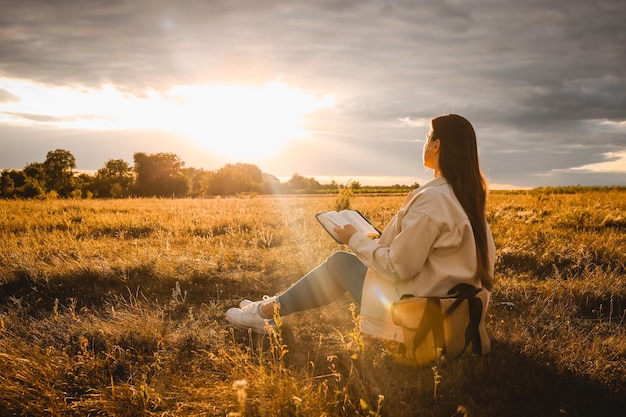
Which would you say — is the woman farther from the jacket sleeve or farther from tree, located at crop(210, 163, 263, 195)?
tree, located at crop(210, 163, 263, 195)

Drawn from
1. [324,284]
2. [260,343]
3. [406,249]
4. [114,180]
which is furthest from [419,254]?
[114,180]

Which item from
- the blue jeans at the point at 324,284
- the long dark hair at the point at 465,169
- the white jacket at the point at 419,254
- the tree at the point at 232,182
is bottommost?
the blue jeans at the point at 324,284

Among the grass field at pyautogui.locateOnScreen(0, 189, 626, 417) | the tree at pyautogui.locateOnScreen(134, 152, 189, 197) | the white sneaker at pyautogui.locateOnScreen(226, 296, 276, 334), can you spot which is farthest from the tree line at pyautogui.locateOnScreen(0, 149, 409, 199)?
the white sneaker at pyautogui.locateOnScreen(226, 296, 276, 334)

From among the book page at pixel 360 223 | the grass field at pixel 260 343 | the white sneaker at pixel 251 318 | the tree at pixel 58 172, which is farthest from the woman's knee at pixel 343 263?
the tree at pixel 58 172

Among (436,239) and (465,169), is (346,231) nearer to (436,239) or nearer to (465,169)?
(436,239)

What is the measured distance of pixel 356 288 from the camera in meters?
3.92

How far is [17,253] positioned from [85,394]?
4.66 m

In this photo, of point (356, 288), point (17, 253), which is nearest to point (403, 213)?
point (356, 288)

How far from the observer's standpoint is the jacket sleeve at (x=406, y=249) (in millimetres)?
2965

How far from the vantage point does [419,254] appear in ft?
9.87

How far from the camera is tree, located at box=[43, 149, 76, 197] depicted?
64.4 meters

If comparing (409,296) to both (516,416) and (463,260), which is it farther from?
(516,416)

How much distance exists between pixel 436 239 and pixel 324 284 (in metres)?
1.39

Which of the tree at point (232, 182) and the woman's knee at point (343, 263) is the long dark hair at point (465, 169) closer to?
the woman's knee at point (343, 263)
